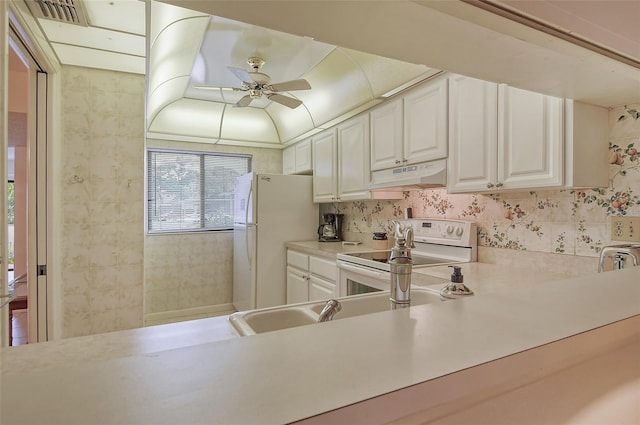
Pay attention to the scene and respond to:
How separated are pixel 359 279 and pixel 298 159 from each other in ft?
7.44

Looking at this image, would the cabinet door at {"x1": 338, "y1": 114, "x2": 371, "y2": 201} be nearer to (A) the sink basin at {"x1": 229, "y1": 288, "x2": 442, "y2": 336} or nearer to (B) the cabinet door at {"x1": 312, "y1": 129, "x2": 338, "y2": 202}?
(B) the cabinet door at {"x1": 312, "y1": 129, "x2": 338, "y2": 202}

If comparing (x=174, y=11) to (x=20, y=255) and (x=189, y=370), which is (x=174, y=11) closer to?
(x=189, y=370)

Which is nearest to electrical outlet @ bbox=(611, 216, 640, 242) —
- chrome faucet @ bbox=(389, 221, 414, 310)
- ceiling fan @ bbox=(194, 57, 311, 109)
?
chrome faucet @ bbox=(389, 221, 414, 310)

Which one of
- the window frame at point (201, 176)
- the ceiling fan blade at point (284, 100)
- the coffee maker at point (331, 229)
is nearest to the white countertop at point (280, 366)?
the ceiling fan blade at point (284, 100)

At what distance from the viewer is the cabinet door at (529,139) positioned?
1536 millimetres

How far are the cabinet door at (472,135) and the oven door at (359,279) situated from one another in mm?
700

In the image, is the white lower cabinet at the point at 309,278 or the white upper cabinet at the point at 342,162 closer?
the white lower cabinet at the point at 309,278

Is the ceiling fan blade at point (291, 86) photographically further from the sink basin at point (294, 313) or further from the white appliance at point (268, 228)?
the sink basin at point (294, 313)

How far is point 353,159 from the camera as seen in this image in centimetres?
310

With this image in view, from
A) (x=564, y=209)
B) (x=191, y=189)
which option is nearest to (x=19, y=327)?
(x=191, y=189)

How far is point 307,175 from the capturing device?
13.4 ft

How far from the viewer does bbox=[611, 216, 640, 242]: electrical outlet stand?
58.4 inches

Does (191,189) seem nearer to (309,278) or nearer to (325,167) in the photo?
(325,167)

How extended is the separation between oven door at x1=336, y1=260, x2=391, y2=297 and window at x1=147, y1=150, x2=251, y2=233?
7.52 feet
